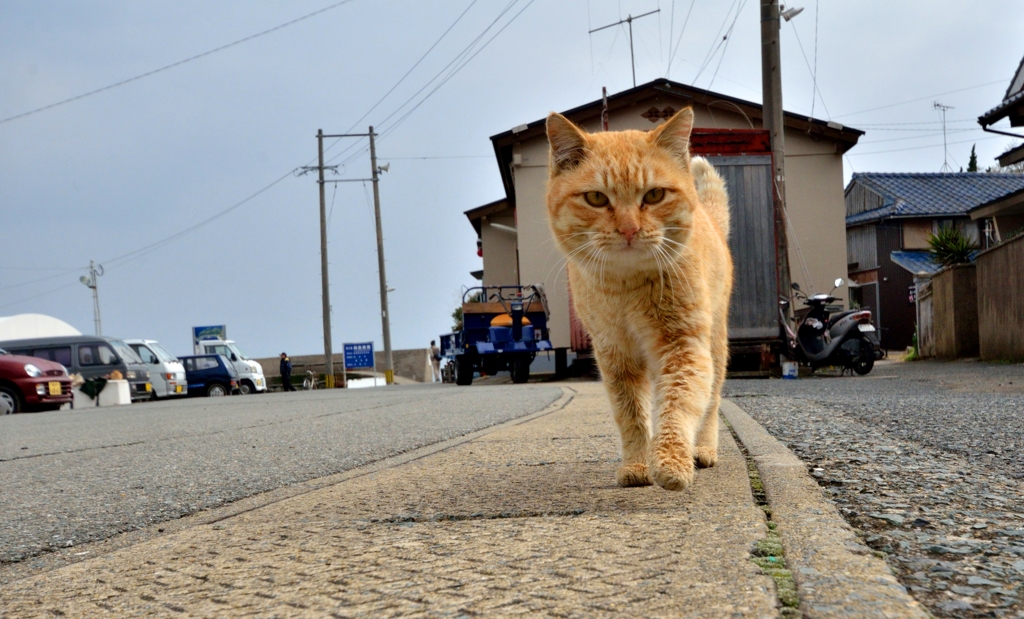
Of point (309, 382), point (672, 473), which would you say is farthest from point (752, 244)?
point (309, 382)

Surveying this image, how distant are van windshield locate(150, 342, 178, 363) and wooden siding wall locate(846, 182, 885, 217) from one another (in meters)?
29.6

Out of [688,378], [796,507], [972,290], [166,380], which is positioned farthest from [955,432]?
[166,380]

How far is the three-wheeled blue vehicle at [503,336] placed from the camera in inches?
680

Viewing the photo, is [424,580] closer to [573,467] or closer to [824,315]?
[573,467]

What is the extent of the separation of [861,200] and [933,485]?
1532 inches

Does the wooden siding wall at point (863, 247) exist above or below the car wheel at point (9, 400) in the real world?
above

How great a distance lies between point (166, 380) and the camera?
A: 24844 millimetres

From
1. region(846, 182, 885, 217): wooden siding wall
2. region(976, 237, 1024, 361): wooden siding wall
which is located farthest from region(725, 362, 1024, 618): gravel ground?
region(846, 182, 885, 217): wooden siding wall

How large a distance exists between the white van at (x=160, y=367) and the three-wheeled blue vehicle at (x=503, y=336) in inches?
430

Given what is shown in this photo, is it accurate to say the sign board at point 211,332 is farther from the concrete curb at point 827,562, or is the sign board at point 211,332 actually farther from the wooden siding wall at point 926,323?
the concrete curb at point 827,562

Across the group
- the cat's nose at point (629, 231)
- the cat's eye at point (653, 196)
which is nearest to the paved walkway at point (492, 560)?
the cat's nose at point (629, 231)

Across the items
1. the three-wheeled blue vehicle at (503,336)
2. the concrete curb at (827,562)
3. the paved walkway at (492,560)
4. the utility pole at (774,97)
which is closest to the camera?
the concrete curb at (827,562)

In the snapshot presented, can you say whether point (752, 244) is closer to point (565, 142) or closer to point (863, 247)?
point (565, 142)

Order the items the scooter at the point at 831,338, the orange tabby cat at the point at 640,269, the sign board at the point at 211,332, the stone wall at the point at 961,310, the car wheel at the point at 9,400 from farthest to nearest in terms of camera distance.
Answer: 1. the sign board at the point at 211,332
2. the stone wall at the point at 961,310
3. the car wheel at the point at 9,400
4. the scooter at the point at 831,338
5. the orange tabby cat at the point at 640,269
